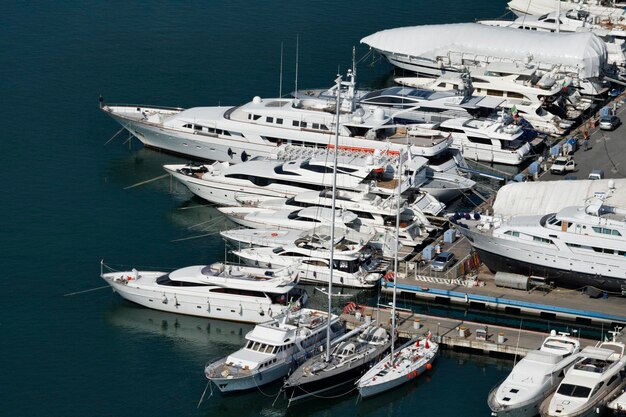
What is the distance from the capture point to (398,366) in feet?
218

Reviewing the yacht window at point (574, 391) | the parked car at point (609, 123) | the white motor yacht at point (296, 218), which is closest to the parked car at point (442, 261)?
the white motor yacht at point (296, 218)

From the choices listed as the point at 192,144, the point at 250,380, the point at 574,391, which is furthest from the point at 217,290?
the point at 192,144

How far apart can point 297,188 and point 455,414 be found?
2592cm

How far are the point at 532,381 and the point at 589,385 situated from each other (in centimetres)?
258

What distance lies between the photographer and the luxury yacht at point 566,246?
73.0 m

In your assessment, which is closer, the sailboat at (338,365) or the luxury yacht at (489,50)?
the sailboat at (338,365)

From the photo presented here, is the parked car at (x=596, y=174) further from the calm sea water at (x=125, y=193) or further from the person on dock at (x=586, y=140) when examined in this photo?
the calm sea water at (x=125, y=193)

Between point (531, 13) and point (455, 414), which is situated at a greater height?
point (531, 13)

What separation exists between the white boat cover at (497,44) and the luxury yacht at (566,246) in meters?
37.6

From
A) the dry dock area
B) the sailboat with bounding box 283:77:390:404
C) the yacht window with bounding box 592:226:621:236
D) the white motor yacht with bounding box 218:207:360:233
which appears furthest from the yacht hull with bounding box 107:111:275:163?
the sailboat with bounding box 283:77:390:404

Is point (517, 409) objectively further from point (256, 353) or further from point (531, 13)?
point (531, 13)

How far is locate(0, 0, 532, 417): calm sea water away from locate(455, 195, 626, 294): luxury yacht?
822 cm

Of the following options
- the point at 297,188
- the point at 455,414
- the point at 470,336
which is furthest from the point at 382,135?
the point at 455,414

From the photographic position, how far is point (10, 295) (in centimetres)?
7644
